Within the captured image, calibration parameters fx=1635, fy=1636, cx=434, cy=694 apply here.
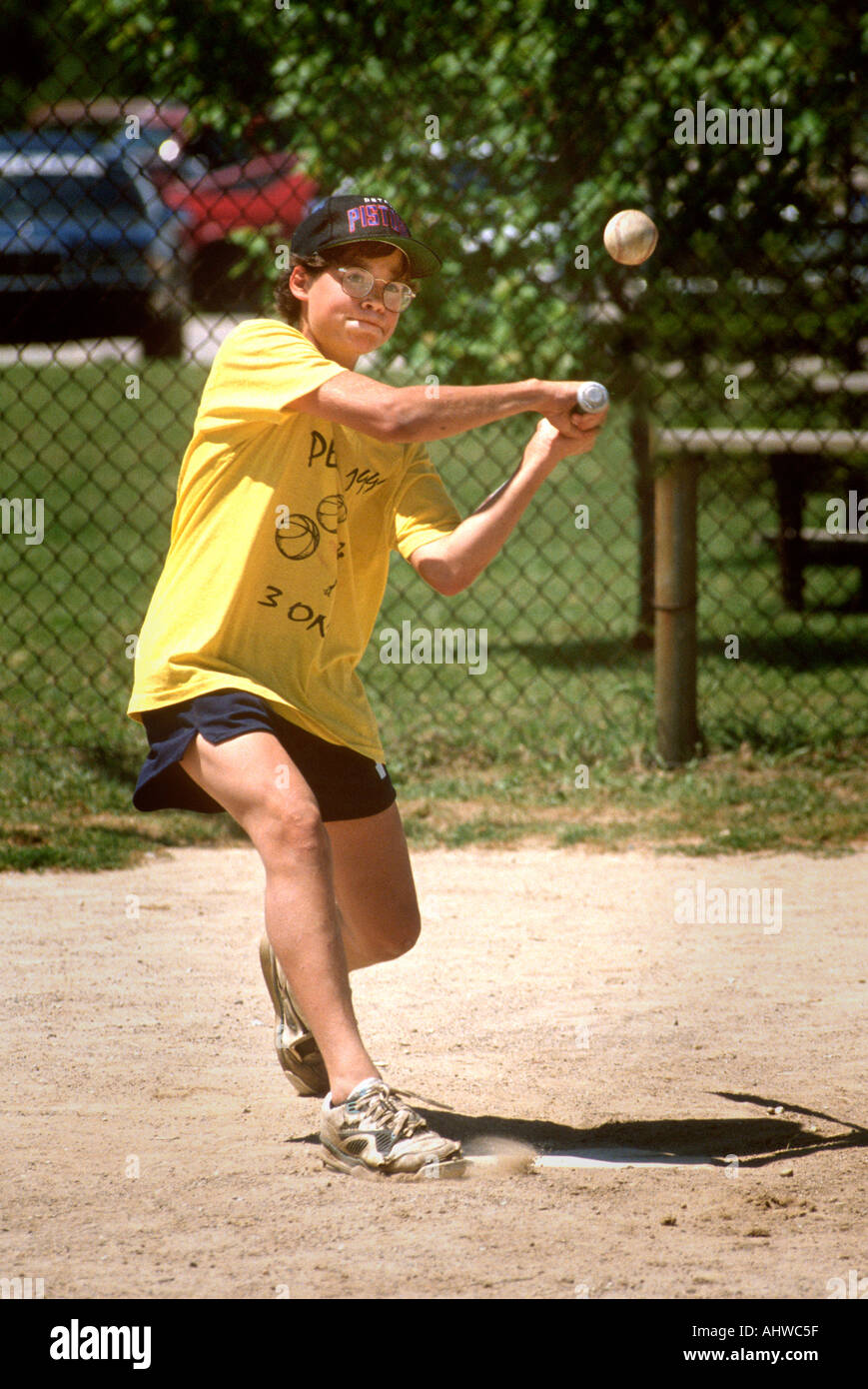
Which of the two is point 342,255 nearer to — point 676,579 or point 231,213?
point 676,579

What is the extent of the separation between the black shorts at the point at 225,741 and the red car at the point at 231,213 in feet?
12.0

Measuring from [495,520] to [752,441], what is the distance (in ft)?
15.2

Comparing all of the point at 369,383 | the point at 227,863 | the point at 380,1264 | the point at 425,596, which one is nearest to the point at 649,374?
the point at 425,596

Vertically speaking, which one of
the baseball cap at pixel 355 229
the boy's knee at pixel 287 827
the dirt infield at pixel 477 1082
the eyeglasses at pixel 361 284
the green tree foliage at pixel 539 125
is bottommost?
the dirt infield at pixel 477 1082

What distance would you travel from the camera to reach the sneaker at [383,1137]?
9.59 feet

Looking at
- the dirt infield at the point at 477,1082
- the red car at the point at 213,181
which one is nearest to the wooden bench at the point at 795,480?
the red car at the point at 213,181

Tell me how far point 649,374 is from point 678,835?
2586 millimetres

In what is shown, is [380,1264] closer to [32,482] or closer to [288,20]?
[288,20]

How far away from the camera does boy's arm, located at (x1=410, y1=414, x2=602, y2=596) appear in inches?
124

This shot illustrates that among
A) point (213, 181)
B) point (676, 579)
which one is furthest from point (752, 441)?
point (213, 181)

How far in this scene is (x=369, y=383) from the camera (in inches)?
120

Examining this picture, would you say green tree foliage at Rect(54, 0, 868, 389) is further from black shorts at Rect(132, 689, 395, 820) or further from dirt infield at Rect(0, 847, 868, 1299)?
black shorts at Rect(132, 689, 395, 820)

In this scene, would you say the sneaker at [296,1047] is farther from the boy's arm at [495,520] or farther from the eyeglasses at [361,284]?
the eyeglasses at [361,284]

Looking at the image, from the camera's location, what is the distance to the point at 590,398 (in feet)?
9.89
